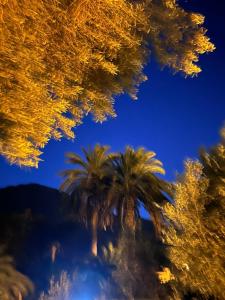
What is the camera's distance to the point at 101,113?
7105 millimetres

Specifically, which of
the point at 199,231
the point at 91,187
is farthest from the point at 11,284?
the point at 199,231

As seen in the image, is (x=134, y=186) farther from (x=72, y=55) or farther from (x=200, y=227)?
(x=72, y=55)

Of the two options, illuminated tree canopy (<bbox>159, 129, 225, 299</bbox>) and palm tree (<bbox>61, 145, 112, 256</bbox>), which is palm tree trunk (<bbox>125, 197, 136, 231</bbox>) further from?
illuminated tree canopy (<bbox>159, 129, 225, 299</bbox>)

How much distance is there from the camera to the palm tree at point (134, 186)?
73.2ft

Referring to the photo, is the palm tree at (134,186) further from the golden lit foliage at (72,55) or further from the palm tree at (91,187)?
the golden lit foliage at (72,55)

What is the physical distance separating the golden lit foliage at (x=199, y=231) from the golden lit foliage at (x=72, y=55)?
288 centimetres

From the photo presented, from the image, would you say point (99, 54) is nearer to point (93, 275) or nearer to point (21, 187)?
point (93, 275)

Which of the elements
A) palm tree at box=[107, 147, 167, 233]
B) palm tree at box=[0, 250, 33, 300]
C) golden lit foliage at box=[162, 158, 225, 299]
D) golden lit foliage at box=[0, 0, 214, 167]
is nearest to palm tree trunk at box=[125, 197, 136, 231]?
palm tree at box=[107, 147, 167, 233]

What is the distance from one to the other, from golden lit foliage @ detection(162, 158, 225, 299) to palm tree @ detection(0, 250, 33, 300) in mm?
13011

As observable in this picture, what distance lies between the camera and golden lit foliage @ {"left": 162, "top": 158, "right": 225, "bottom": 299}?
7.56m

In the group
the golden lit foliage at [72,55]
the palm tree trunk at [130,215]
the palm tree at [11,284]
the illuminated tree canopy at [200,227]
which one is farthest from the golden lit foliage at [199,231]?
the palm tree at [11,284]

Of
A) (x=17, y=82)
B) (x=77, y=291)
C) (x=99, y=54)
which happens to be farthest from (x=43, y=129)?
(x=77, y=291)

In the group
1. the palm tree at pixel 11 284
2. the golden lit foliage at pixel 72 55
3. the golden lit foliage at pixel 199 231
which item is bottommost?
the golden lit foliage at pixel 199 231

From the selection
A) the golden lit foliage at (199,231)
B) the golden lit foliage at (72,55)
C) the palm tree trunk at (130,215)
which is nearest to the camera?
the golden lit foliage at (72,55)
